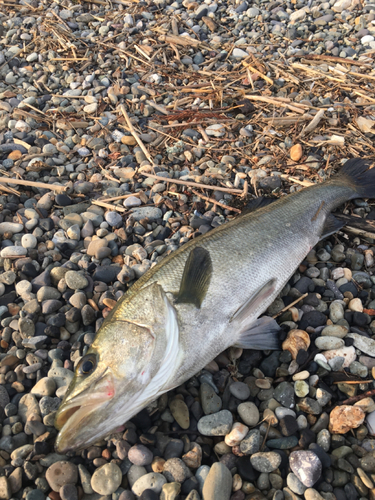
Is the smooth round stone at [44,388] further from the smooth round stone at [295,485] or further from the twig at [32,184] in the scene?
the twig at [32,184]

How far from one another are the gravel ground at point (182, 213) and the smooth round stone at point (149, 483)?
0.01 meters

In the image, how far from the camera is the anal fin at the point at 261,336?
2966 mm

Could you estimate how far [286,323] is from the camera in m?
3.22

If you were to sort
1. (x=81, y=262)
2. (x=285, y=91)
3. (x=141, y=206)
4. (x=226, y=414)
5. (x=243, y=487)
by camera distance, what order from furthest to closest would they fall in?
(x=285, y=91) < (x=141, y=206) < (x=81, y=262) < (x=226, y=414) < (x=243, y=487)

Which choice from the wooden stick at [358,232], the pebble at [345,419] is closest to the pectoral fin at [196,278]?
the pebble at [345,419]

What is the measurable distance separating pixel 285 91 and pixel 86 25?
470cm

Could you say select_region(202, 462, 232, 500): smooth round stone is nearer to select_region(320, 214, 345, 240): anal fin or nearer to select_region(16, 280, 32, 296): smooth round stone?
select_region(16, 280, 32, 296): smooth round stone

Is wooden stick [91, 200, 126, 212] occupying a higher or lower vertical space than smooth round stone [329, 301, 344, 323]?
higher

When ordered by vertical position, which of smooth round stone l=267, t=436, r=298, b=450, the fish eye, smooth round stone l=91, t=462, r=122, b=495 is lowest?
smooth round stone l=267, t=436, r=298, b=450

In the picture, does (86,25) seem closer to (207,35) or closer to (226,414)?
(207,35)

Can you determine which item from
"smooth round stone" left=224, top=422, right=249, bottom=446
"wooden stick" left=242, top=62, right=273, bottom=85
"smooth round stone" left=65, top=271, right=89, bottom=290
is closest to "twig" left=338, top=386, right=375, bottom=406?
"smooth round stone" left=224, top=422, right=249, bottom=446

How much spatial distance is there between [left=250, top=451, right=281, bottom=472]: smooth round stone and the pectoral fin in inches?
42.4

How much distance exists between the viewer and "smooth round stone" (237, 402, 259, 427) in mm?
2654

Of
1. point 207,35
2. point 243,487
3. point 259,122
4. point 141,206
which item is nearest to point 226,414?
point 243,487
